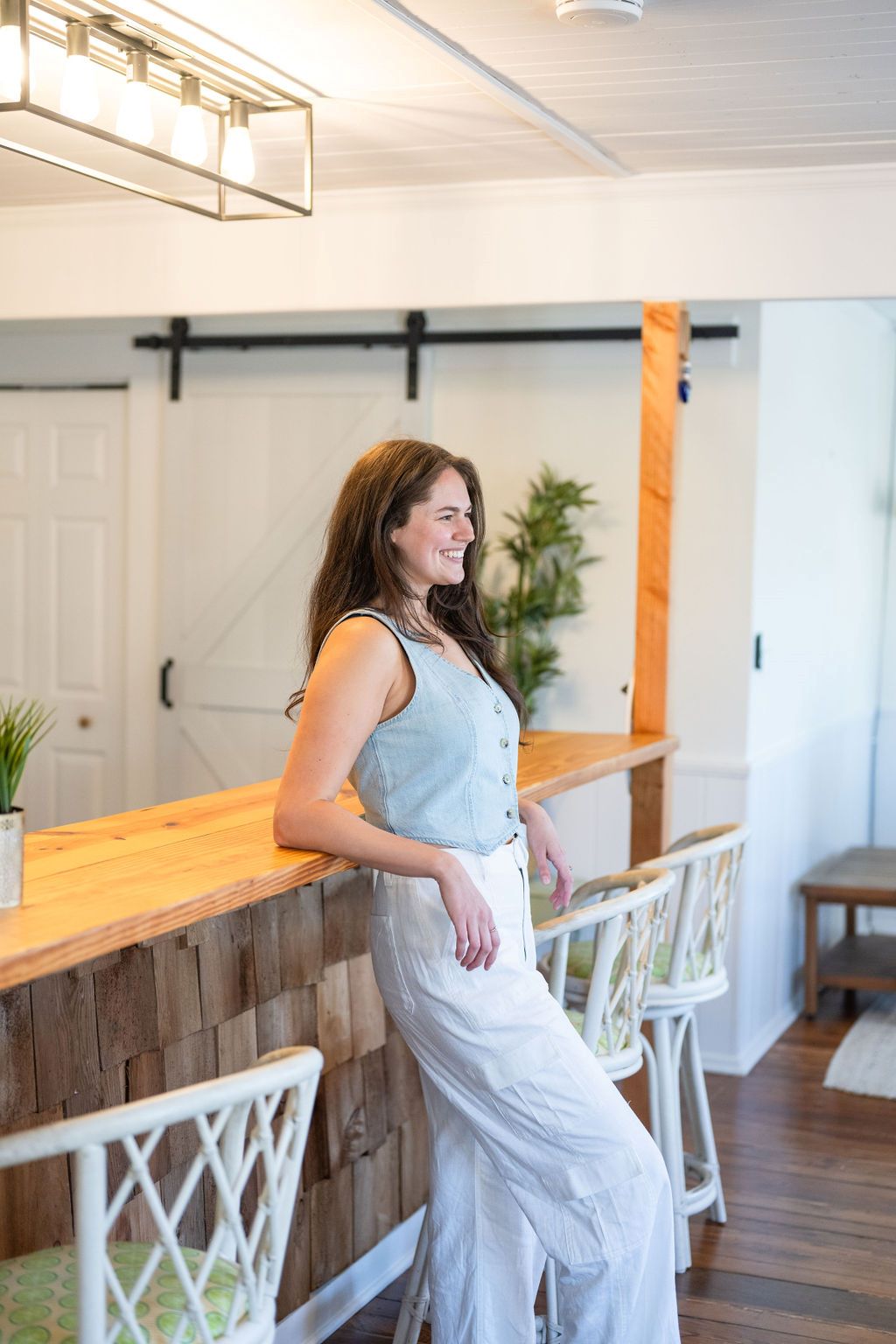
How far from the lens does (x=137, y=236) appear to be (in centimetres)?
420

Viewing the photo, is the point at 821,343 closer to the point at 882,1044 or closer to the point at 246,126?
Result: the point at 882,1044

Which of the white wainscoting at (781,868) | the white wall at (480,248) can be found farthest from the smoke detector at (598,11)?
the white wainscoting at (781,868)

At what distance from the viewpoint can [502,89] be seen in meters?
2.96

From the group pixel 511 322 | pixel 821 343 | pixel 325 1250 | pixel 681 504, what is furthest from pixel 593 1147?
pixel 821 343

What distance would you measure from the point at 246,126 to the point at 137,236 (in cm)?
123

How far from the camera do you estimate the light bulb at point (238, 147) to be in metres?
3.05

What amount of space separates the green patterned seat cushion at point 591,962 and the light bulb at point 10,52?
6.24 feet

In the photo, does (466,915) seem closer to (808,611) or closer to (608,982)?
(608,982)

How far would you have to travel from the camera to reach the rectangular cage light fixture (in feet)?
8.70

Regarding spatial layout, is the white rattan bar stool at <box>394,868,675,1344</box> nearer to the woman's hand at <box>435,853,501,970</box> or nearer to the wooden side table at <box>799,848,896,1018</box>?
the woman's hand at <box>435,853,501,970</box>

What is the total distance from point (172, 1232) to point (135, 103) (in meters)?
2.11

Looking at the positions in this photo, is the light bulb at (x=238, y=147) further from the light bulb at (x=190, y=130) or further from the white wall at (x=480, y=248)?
the white wall at (x=480, y=248)

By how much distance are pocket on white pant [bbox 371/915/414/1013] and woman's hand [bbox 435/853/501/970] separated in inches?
5.4

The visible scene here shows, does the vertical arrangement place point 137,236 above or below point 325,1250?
above
